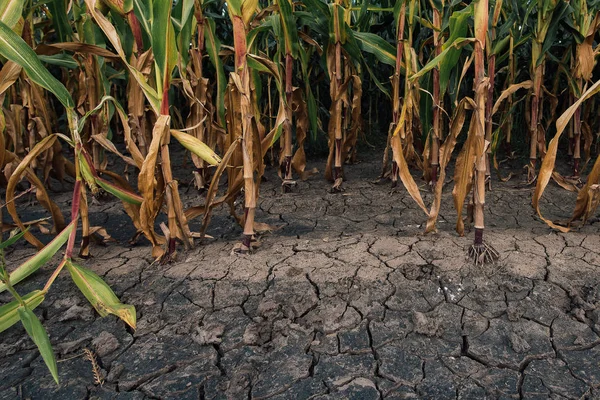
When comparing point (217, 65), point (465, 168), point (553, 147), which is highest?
point (217, 65)

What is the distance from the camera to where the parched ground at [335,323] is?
1.41 m

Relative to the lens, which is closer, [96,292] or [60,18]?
[96,292]

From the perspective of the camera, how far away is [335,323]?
1647 mm

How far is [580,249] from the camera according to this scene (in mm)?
2053

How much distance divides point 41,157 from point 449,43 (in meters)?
2.68

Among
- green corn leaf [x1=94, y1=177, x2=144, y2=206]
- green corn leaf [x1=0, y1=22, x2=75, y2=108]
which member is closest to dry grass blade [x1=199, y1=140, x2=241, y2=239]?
green corn leaf [x1=94, y1=177, x2=144, y2=206]

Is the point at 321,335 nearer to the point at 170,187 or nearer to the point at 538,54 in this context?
the point at 170,187

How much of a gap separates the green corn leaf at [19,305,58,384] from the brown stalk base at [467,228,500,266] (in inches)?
57.8

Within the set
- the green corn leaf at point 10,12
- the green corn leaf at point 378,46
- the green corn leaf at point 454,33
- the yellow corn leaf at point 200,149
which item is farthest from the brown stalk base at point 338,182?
the green corn leaf at point 10,12

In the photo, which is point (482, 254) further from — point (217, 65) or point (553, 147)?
point (217, 65)

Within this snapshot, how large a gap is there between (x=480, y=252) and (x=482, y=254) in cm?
2

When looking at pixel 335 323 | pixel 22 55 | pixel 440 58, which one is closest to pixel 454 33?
pixel 440 58

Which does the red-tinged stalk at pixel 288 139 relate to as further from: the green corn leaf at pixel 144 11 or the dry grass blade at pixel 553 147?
the dry grass blade at pixel 553 147

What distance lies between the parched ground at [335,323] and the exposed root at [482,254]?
35 millimetres
